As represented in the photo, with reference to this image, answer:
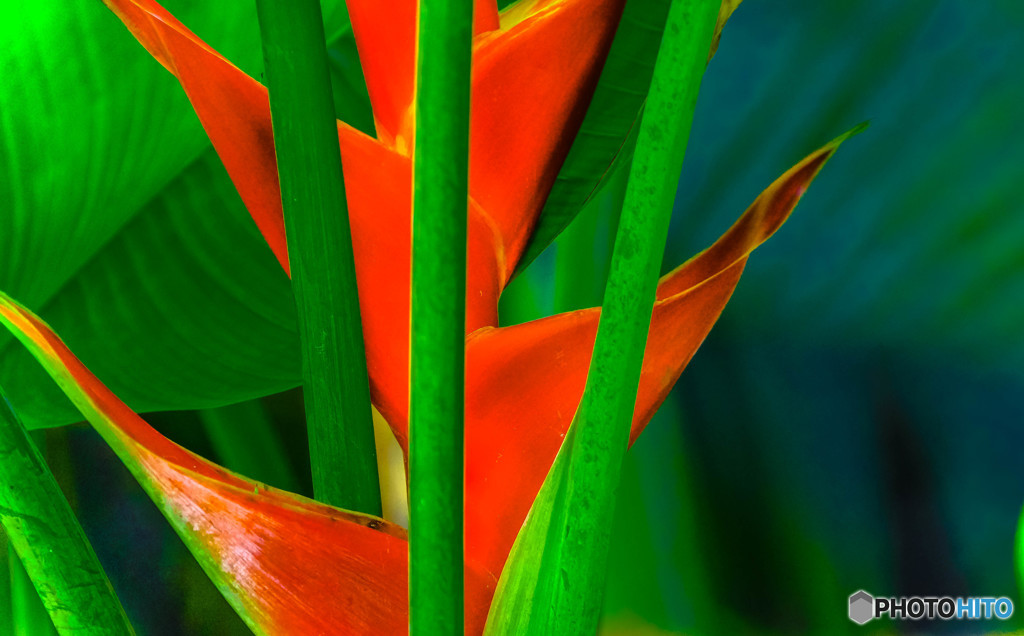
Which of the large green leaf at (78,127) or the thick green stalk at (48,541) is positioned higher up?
the large green leaf at (78,127)

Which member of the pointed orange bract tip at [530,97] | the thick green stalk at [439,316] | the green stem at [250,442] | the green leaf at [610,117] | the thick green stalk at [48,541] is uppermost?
the green leaf at [610,117]

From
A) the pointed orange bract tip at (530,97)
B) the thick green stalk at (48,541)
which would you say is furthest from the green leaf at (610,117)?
the thick green stalk at (48,541)

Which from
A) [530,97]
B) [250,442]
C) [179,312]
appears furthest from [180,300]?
[530,97]

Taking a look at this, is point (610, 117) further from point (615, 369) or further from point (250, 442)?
point (250, 442)

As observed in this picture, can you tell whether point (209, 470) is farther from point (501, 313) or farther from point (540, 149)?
point (501, 313)

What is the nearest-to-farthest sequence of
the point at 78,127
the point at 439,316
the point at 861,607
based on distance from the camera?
the point at 439,316 → the point at 78,127 → the point at 861,607

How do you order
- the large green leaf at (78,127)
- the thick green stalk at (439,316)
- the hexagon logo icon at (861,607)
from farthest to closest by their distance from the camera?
the hexagon logo icon at (861,607), the large green leaf at (78,127), the thick green stalk at (439,316)

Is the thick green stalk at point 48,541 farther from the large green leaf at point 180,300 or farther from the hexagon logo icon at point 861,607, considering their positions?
the hexagon logo icon at point 861,607
